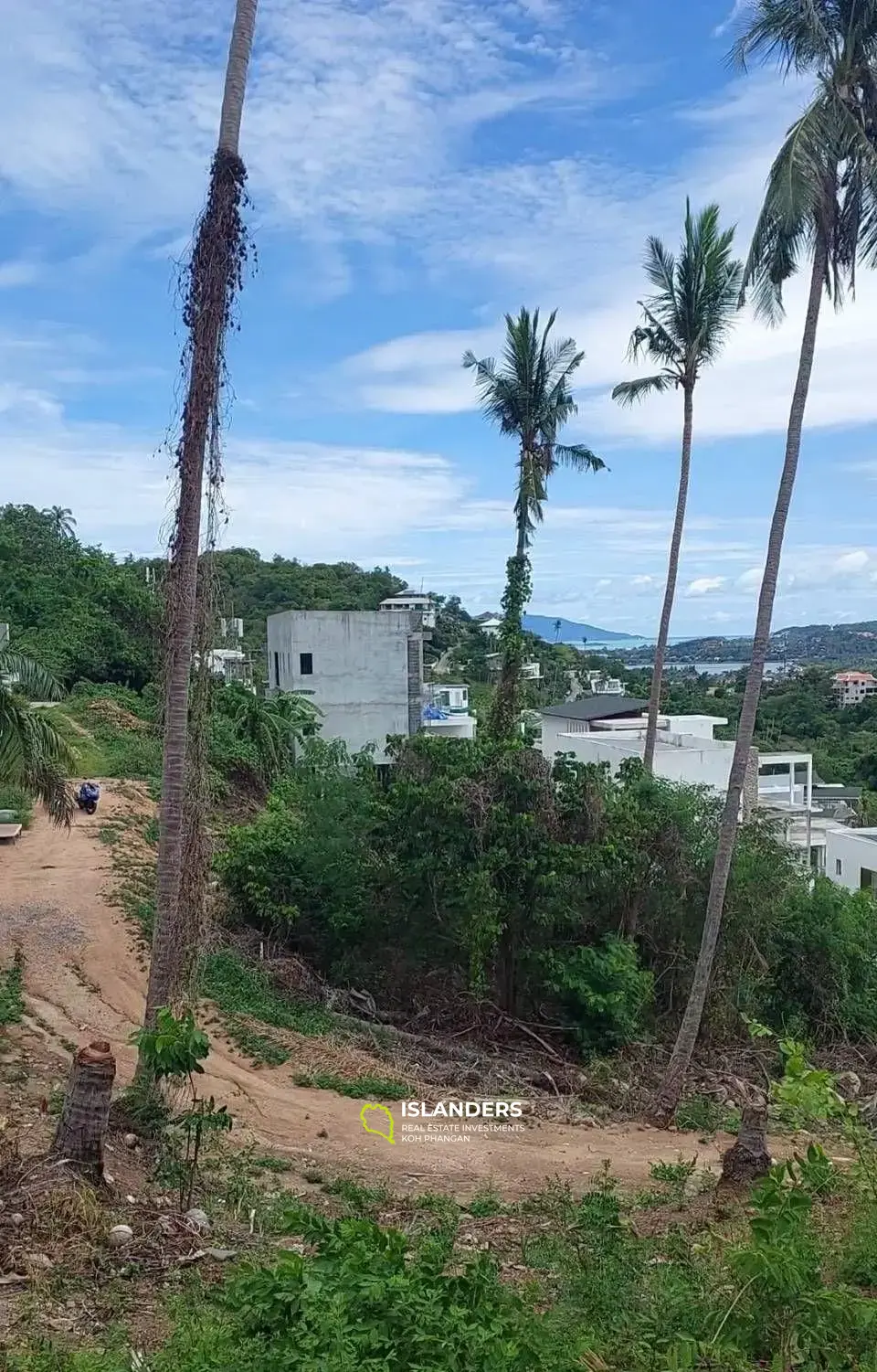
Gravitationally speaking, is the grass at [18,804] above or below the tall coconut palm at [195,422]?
below

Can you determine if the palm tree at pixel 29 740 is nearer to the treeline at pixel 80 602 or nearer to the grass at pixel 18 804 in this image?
the grass at pixel 18 804

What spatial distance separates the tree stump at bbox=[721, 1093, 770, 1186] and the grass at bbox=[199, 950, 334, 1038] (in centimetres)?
496

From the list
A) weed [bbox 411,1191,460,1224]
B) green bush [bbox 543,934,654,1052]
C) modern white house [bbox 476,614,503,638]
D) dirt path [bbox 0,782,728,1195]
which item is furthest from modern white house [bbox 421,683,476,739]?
weed [bbox 411,1191,460,1224]

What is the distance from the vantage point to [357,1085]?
9117 mm

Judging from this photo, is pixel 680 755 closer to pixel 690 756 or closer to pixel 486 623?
pixel 690 756

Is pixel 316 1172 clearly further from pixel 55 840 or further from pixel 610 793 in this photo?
pixel 55 840

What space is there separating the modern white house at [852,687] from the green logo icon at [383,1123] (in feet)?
169

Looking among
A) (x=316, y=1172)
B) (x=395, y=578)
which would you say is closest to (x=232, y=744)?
(x=316, y=1172)

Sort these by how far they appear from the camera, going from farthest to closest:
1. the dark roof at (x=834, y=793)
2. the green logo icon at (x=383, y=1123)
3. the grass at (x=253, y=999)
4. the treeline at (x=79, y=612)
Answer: the dark roof at (x=834, y=793) → the treeline at (x=79, y=612) → the grass at (x=253, y=999) → the green logo icon at (x=383, y=1123)

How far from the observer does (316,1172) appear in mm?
6898

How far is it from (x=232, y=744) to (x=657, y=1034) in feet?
43.4

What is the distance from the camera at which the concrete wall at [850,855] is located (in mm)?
23828

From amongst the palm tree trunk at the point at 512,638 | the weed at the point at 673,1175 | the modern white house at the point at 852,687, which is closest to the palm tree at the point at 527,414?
the palm tree trunk at the point at 512,638

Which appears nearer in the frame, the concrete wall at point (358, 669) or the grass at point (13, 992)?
the grass at point (13, 992)
